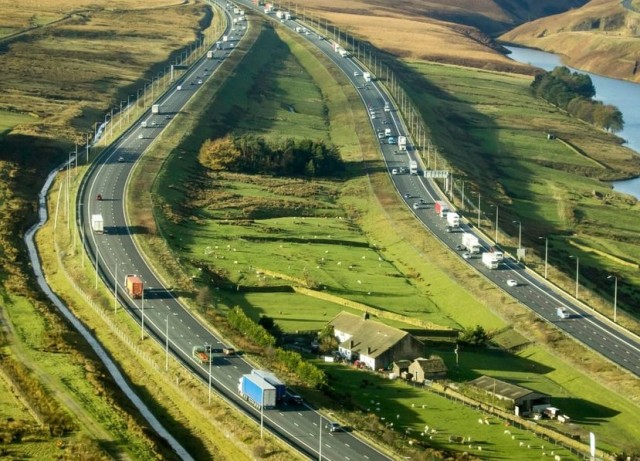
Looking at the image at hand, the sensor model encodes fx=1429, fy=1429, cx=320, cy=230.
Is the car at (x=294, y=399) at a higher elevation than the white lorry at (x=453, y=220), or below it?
below

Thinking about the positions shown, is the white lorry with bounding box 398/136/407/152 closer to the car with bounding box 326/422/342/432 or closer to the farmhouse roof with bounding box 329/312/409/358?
the farmhouse roof with bounding box 329/312/409/358

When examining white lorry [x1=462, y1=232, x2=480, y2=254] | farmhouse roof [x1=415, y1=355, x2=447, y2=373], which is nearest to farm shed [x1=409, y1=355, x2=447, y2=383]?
farmhouse roof [x1=415, y1=355, x2=447, y2=373]

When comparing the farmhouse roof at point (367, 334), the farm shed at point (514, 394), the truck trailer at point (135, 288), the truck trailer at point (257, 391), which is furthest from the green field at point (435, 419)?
the truck trailer at point (135, 288)

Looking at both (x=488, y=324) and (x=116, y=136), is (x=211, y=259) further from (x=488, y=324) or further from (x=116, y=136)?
(x=116, y=136)

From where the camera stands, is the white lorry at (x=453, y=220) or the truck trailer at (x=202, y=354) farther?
the white lorry at (x=453, y=220)

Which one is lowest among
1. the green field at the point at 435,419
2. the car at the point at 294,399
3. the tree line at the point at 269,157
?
the green field at the point at 435,419

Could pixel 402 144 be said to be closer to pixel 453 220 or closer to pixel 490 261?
pixel 453 220

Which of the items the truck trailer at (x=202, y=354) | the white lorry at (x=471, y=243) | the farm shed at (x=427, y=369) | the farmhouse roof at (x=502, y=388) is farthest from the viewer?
the white lorry at (x=471, y=243)

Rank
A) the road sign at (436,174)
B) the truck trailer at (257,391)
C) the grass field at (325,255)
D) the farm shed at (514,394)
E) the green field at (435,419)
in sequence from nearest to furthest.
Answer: the green field at (435,419) < the truck trailer at (257,391) < the farm shed at (514,394) < the grass field at (325,255) < the road sign at (436,174)

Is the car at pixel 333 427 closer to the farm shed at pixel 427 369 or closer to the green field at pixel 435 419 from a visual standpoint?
the green field at pixel 435 419
